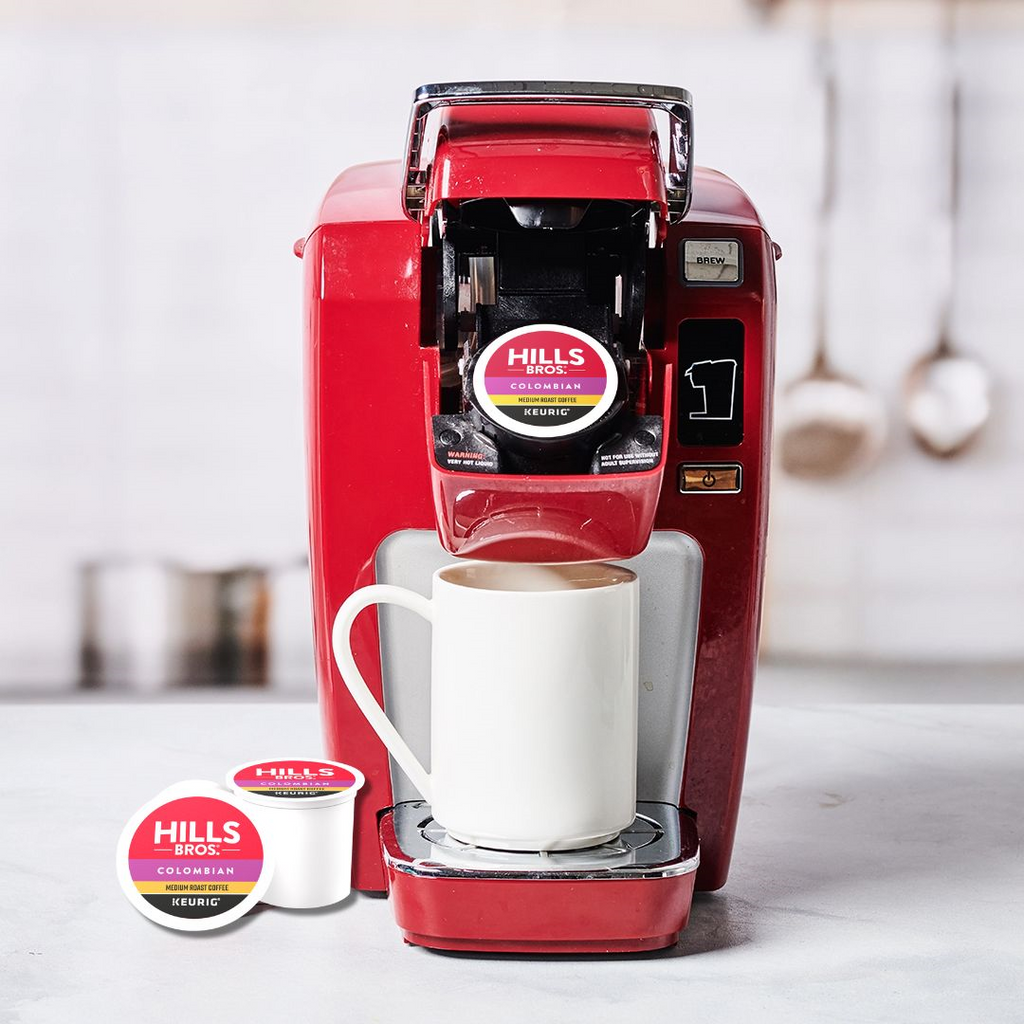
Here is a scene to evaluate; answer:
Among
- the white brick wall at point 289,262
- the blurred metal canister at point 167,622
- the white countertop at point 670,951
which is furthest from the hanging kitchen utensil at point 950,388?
the blurred metal canister at point 167,622

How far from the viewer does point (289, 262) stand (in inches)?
85.5

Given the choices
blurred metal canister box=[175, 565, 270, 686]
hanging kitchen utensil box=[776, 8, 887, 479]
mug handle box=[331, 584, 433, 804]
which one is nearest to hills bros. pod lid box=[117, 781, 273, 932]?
mug handle box=[331, 584, 433, 804]

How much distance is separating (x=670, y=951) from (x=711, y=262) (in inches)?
21.4

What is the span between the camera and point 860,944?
1177 mm

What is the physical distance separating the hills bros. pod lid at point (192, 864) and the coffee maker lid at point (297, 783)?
0.08 ft

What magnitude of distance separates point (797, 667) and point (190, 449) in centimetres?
96

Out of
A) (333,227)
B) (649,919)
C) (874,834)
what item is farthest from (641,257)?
(874,834)

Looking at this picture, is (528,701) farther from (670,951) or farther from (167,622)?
(167,622)

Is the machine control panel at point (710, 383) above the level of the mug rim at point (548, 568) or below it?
above

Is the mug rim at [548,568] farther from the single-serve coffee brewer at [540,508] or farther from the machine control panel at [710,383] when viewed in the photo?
the machine control panel at [710,383]

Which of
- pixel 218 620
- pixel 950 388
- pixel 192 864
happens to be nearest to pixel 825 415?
pixel 950 388

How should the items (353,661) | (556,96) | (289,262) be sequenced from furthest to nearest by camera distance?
(289,262), (353,661), (556,96)

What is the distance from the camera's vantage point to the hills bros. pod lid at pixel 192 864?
1.17m

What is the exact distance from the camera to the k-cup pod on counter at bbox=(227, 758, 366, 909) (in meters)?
1.18
